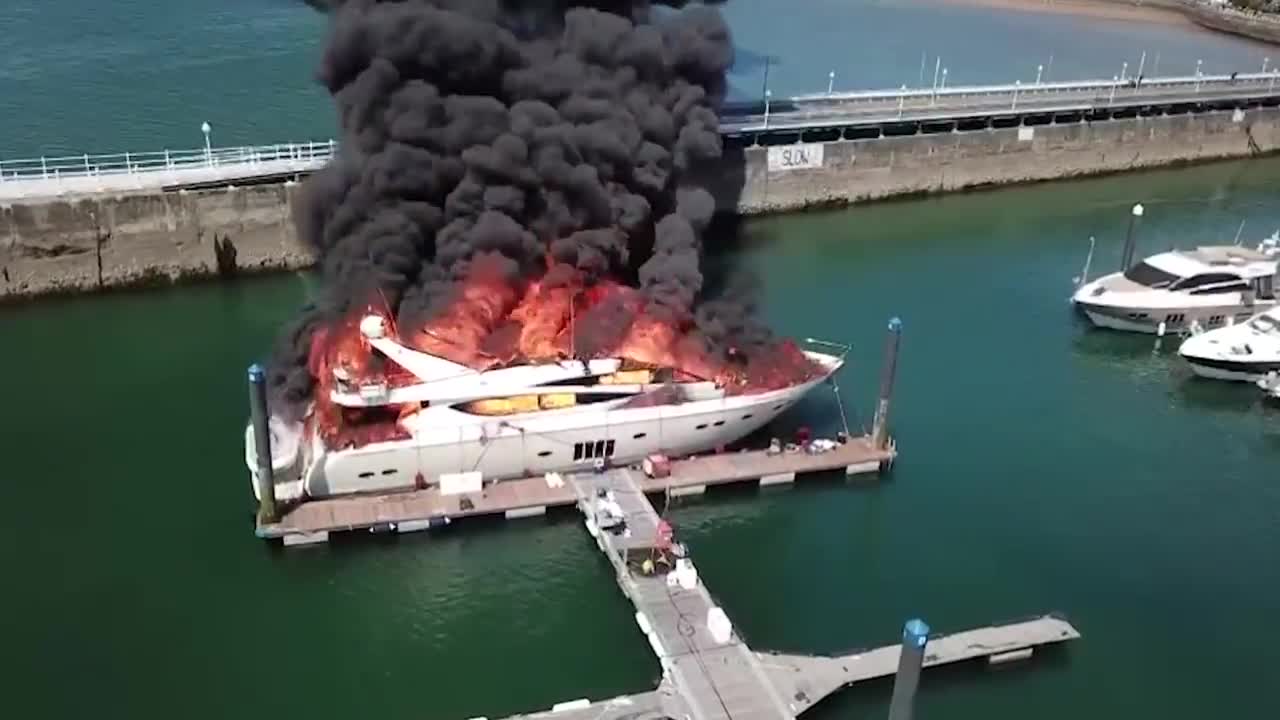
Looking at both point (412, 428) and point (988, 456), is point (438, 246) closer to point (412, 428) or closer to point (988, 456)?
point (412, 428)

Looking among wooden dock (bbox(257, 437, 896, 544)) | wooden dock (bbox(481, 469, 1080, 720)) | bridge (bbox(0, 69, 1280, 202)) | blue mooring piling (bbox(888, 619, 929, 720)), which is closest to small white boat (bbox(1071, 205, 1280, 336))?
wooden dock (bbox(257, 437, 896, 544))

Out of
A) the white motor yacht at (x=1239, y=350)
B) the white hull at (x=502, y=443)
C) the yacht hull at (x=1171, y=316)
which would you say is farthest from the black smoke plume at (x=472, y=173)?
the yacht hull at (x=1171, y=316)

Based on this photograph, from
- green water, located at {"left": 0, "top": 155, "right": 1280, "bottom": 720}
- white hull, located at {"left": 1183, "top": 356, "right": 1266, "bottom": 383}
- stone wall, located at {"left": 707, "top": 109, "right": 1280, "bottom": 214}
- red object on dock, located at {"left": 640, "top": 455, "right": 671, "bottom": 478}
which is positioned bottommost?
green water, located at {"left": 0, "top": 155, "right": 1280, "bottom": 720}

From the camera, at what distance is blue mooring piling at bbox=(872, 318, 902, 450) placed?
32.5 m

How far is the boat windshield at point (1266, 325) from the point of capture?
4122 centimetres

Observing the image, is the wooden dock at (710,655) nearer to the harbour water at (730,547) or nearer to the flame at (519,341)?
the harbour water at (730,547)

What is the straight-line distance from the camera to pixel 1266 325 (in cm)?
4134

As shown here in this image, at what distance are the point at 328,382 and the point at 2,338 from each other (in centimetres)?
1787

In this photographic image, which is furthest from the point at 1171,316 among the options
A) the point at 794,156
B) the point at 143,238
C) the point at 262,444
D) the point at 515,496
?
the point at 143,238

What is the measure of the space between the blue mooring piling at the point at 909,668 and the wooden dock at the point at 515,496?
1181 cm

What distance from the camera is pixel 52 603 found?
2705 cm

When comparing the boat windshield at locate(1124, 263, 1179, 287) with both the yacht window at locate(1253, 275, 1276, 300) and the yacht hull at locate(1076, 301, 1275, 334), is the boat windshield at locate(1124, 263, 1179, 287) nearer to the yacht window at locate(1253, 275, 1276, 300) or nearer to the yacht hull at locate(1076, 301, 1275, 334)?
the yacht hull at locate(1076, 301, 1275, 334)

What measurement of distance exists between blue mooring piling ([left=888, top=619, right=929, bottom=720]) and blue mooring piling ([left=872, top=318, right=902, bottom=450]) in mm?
13129

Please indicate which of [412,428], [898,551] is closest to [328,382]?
[412,428]
